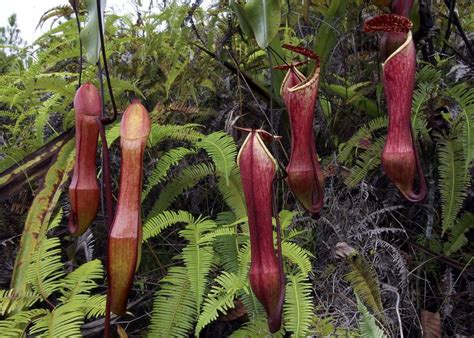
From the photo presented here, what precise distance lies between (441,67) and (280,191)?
65cm

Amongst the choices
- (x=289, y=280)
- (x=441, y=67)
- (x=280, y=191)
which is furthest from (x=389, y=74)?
(x=441, y=67)

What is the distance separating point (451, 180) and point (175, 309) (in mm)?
766

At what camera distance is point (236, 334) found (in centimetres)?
117

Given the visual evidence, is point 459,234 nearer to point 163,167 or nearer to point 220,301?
point 220,301

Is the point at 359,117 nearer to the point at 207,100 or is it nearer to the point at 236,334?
the point at 207,100

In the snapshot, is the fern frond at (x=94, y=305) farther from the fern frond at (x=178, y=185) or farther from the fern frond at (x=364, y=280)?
the fern frond at (x=364, y=280)

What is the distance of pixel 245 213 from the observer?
4.49 feet

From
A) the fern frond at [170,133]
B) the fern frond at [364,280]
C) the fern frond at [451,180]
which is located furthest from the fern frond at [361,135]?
the fern frond at [170,133]

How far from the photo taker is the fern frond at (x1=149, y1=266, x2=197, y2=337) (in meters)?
1.18

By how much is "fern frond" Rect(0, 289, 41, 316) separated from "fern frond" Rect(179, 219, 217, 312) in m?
0.36

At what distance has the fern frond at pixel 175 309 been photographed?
1181 millimetres

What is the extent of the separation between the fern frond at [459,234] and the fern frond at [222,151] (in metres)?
0.62

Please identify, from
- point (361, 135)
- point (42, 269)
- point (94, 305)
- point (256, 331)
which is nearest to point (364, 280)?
point (256, 331)

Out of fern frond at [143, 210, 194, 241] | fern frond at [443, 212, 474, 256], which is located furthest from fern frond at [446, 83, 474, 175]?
fern frond at [143, 210, 194, 241]
